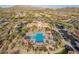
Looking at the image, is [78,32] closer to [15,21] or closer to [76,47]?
[76,47]

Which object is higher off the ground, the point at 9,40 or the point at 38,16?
the point at 38,16

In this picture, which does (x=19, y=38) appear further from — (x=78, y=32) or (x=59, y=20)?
(x=78, y=32)
